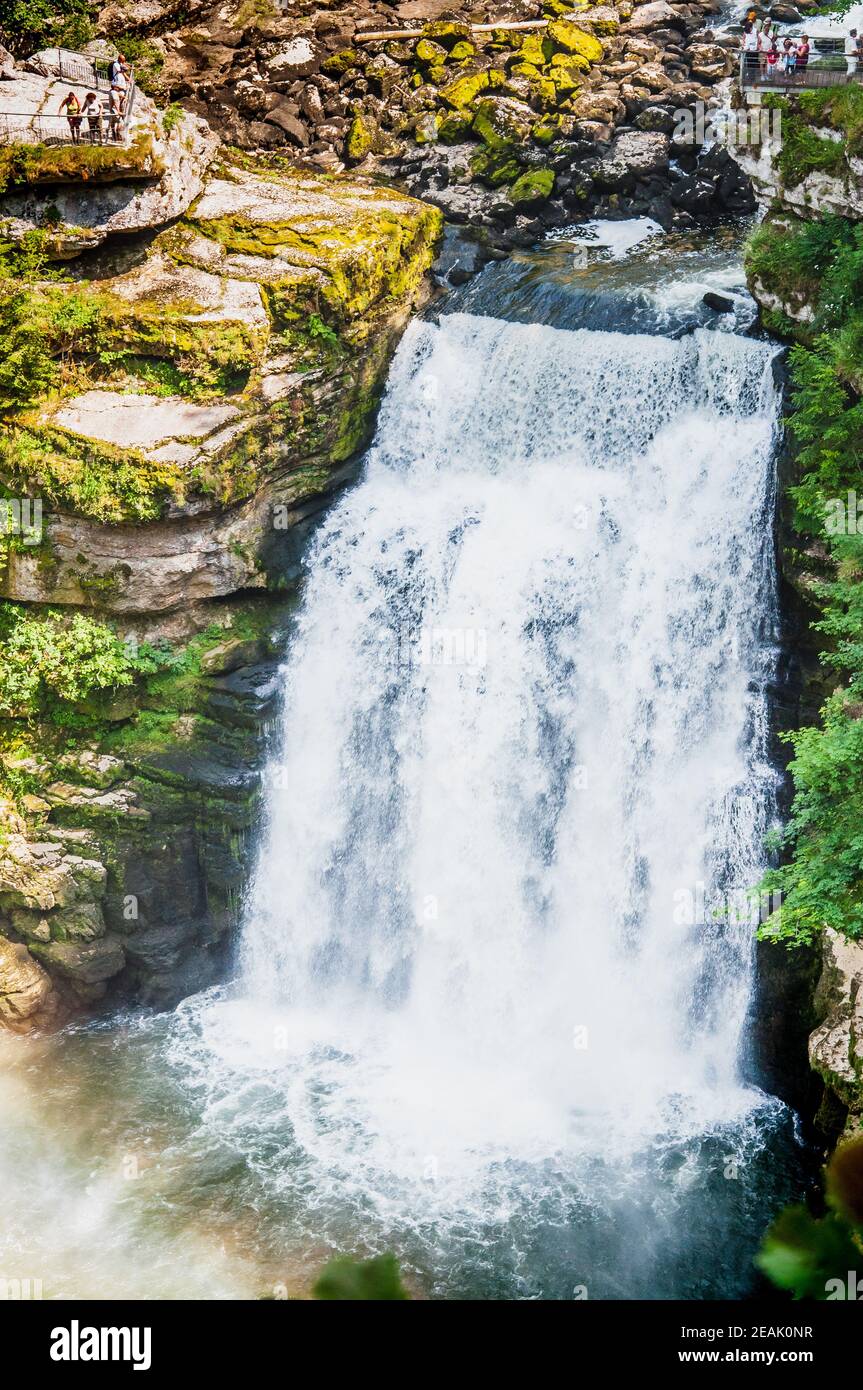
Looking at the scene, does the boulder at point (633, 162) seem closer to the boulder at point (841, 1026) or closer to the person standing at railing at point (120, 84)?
the person standing at railing at point (120, 84)

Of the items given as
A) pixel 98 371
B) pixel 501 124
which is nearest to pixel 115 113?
pixel 98 371

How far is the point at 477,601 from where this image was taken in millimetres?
18250

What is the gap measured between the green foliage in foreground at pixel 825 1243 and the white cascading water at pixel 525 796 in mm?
12993

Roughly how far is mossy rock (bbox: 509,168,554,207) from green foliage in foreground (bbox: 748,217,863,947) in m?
6.86

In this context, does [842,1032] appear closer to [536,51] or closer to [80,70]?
[80,70]

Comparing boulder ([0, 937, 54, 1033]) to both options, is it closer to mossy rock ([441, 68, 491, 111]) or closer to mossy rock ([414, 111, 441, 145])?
mossy rock ([414, 111, 441, 145])

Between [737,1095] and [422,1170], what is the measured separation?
453 centimetres

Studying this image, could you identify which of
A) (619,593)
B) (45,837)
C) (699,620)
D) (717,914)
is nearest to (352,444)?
(619,593)

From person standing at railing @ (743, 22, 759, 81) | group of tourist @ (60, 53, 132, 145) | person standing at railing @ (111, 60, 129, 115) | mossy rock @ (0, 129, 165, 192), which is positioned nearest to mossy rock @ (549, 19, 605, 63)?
person standing at railing @ (743, 22, 759, 81)

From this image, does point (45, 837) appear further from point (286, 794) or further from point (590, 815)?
point (590, 815)

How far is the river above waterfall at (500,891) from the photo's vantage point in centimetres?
1434

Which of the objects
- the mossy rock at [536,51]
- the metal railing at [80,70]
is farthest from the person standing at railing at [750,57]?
the metal railing at [80,70]

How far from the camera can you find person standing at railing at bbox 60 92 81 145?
19.2 meters

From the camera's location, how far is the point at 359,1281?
2.65 meters
